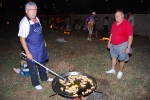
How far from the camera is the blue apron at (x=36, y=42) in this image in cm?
387

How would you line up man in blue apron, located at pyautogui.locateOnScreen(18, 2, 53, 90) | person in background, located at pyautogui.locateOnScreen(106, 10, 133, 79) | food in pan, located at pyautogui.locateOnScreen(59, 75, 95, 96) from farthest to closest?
person in background, located at pyautogui.locateOnScreen(106, 10, 133, 79) → food in pan, located at pyautogui.locateOnScreen(59, 75, 95, 96) → man in blue apron, located at pyautogui.locateOnScreen(18, 2, 53, 90)

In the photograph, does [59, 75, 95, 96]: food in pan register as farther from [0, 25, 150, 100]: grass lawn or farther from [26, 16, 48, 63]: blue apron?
[26, 16, 48, 63]: blue apron

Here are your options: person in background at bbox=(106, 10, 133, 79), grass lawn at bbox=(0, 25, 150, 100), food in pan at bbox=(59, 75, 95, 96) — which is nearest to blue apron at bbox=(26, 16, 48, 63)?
food in pan at bbox=(59, 75, 95, 96)

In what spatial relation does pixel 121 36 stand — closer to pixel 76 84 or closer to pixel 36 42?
pixel 76 84

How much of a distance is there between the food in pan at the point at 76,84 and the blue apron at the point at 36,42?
98 cm

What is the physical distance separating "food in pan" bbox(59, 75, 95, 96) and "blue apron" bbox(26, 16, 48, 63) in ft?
3.22

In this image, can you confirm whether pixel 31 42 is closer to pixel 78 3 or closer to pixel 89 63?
pixel 89 63

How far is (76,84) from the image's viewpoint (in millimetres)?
4129

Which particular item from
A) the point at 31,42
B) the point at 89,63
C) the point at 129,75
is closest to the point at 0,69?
the point at 31,42

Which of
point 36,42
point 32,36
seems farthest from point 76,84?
point 32,36

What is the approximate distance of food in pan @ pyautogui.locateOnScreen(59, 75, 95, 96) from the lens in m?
3.79

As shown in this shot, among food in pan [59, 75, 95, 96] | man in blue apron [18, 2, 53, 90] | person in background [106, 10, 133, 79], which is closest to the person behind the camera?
man in blue apron [18, 2, 53, 90]

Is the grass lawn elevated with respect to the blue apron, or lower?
lower

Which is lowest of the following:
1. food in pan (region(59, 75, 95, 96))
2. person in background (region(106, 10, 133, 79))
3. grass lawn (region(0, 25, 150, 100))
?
grass lawn (region(0, 25, 150, 100))
